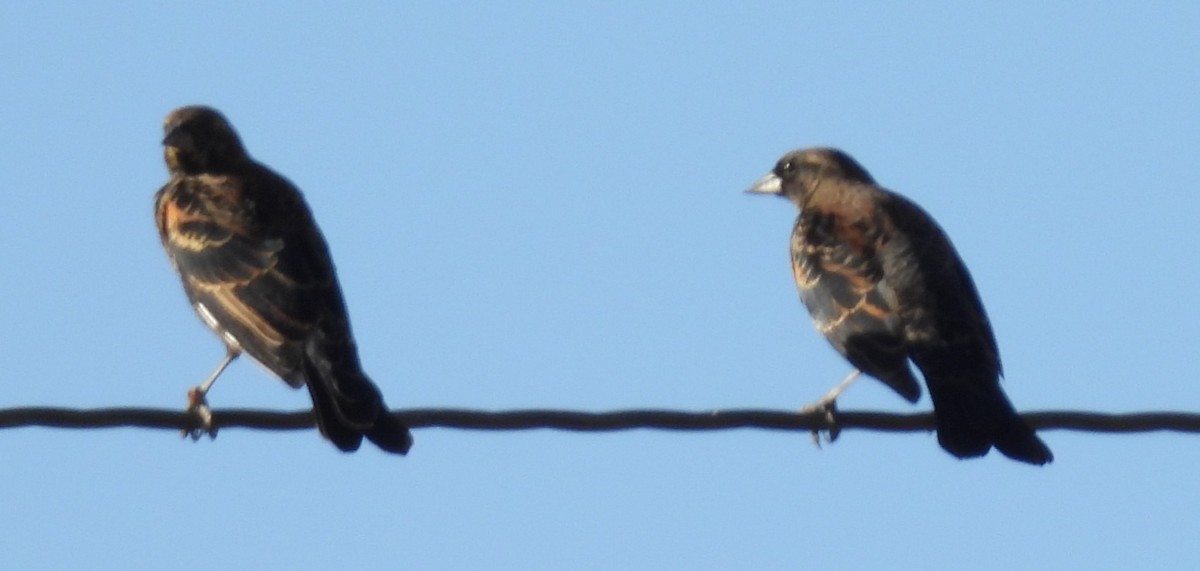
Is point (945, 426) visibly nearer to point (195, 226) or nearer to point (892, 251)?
point (892, 251)

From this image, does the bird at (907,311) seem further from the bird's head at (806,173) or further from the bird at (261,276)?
the bird at (261,276)

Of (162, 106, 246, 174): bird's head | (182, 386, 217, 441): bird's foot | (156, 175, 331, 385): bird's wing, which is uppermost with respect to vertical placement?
(162, 106, 246, 174): bird's head

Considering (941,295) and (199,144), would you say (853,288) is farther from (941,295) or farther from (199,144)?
(199,144)

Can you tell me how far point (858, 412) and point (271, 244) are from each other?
3275 millimetres

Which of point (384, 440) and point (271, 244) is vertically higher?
point (271, 244)

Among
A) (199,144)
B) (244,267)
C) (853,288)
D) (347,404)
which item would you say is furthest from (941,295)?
(199,144)

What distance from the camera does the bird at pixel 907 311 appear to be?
25.9 feet

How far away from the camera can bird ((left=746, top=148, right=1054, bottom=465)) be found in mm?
7887

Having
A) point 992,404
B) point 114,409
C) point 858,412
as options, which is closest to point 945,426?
point 992,404

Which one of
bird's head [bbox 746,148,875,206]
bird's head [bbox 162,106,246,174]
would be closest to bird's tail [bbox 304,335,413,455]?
bird's head [bbox 162,106,246,174]

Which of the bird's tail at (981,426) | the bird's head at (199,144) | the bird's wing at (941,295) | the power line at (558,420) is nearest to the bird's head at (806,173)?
the bird's wing at (941,295)

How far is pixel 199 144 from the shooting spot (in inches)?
417

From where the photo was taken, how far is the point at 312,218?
9391 millimetres

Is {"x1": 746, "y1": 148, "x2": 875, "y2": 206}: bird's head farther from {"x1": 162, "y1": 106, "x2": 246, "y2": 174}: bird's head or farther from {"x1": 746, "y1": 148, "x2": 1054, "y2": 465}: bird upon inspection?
{"x1": 162, "y1": 106, "x2": 246, "y2": 174}: bird's head
